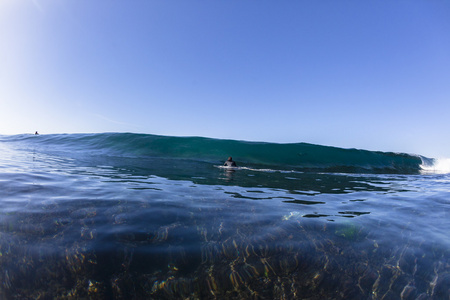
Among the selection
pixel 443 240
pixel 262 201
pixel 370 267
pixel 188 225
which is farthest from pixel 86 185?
pixel 443 240

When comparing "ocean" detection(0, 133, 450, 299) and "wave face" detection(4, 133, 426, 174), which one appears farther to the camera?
"wave face" detection(4, 133, 426, 174)

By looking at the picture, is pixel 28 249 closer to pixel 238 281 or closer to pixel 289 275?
pixel 238 281

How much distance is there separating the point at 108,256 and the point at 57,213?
1.47m

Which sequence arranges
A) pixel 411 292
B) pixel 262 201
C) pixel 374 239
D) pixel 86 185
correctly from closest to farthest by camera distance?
pixel 411 292, pixel 374 239, pixel 262 201, pixel 86 185

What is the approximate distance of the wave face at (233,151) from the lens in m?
20.5

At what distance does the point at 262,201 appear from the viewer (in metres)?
4.55

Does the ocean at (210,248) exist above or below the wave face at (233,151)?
below

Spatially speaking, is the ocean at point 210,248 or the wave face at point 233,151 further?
the wave face at point 233,151

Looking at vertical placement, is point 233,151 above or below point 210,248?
above

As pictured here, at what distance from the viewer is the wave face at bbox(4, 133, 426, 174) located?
2047 centimetres

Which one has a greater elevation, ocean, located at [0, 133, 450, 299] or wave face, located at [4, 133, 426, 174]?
wave face, located at [4, 133, 426, 174]

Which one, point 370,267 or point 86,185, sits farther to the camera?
point 86,185

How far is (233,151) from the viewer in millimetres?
22109

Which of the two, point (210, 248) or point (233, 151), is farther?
point (233, 151)
